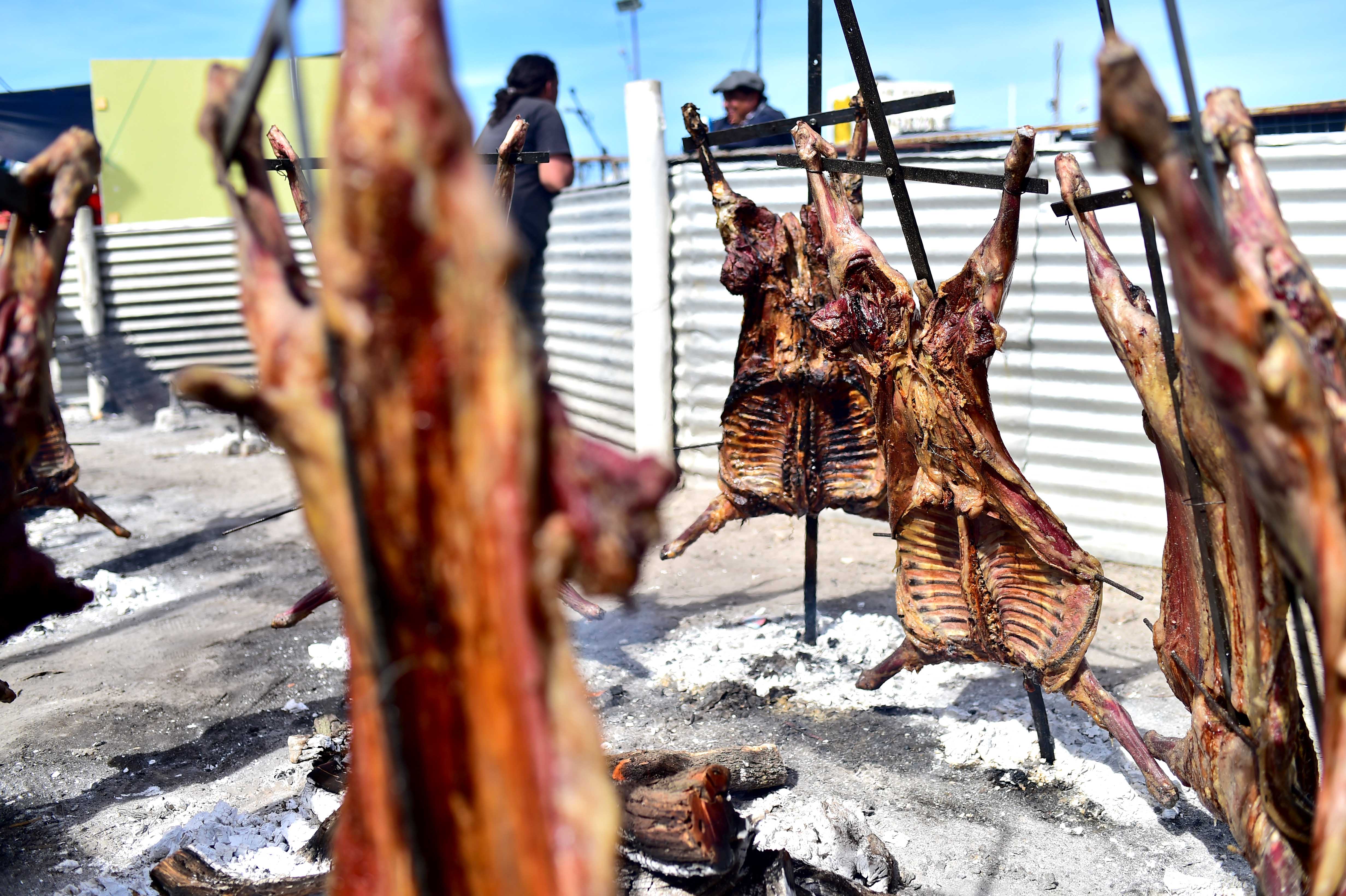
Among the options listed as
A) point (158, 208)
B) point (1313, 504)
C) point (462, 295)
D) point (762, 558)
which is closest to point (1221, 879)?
point (1313, 504)

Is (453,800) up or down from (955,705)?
up

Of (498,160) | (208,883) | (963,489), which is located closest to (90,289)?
(498,160)

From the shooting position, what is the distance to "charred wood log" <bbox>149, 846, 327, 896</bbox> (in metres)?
2.45

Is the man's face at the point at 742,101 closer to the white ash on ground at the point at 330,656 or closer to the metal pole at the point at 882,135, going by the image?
the metal pole at the point at 882,135

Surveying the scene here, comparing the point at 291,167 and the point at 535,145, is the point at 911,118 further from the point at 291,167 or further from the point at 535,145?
the point at 291,167

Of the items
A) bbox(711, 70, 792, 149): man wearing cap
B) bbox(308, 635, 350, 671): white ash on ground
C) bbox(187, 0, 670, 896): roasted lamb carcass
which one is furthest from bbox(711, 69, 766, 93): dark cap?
bbox(187, 0, 670, 896): roasted lamb carcass

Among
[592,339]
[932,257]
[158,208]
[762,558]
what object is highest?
[158,208]

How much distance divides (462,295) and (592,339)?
7.13m

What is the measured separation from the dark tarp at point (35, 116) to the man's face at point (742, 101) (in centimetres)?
986

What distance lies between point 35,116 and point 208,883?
13.7m

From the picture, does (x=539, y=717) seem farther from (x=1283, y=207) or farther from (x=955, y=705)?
(x=1283, y=207)

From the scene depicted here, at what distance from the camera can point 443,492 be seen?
3.57 ft

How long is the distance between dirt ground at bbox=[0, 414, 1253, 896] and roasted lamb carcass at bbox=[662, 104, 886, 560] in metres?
0.83

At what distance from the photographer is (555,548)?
1.06m
